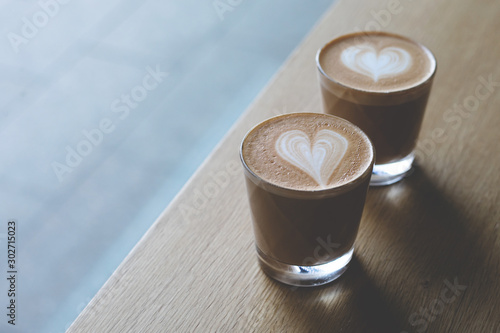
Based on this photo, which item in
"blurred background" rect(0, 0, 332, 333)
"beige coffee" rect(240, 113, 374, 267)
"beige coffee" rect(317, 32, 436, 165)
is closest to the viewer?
"beige coffee" rect(240, 113, 374, 267)

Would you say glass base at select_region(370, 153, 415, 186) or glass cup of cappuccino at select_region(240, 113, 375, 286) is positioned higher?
glass cup of cappuccino at select_region(240, 113, 375, 286)

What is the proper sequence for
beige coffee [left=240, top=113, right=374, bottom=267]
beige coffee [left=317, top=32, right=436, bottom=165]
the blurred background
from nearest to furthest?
1. beige coffee [left=240, top=113, right=374, bottom=267]
2. beige coffee [left=317, top=32, right=436, bottom=165]
3. the blurred background

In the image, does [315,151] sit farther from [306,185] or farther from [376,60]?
[376,60]

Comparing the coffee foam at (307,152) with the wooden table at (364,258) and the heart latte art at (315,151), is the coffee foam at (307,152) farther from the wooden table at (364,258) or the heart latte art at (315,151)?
the wooden table at (364,258)

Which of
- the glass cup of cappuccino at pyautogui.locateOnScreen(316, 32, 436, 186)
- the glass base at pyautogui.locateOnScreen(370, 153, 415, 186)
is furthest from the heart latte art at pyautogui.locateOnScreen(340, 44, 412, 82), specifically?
the glass base at pyautogui.locateOnScreen(370, 153, 415, 186)

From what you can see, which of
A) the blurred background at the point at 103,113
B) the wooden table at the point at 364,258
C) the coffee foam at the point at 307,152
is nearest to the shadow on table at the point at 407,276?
the wooden table at the point at 364,258

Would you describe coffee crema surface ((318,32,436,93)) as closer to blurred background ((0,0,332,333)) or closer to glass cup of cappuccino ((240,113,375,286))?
glass cup of cappuccino ((240,113,375,286))
